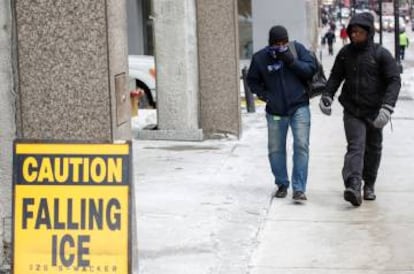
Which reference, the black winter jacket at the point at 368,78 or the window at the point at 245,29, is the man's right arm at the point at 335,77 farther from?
the window at the point at 245,29

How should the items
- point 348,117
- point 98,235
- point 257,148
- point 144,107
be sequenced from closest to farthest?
point 98,235 < point 348,117 < point 257,148 < point 144,107

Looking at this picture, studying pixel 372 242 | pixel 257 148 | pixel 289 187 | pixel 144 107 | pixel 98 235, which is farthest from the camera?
pixel 144 107

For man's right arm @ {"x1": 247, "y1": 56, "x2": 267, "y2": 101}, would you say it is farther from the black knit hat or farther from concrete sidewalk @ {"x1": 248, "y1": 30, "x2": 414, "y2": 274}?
concrete sidewalk @ {"x1": 248, "y1": 30, "x2": 414, "y2": 274}

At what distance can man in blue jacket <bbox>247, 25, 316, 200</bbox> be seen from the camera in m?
8.84

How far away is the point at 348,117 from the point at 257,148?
13.6 feet

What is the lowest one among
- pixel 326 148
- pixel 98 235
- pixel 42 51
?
pixel 326 148

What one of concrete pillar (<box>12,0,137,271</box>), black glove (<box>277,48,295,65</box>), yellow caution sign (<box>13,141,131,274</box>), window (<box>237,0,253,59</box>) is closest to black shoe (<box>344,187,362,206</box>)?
black glove (<box>277,48,295,65</box>)

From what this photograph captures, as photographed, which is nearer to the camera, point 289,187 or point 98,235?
point 98,235

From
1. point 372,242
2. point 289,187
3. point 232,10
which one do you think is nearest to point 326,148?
point 232,10

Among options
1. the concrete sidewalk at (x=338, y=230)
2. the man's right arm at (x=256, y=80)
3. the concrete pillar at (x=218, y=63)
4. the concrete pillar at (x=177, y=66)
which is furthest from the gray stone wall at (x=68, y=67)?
the concrete pillar at (x=218, y=63)

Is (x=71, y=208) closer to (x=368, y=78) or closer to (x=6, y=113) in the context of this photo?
(x=6, y=113)

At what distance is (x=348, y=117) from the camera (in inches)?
345

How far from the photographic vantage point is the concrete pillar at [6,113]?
20.2ft

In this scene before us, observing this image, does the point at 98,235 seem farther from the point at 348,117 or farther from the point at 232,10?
the point at 232,10
